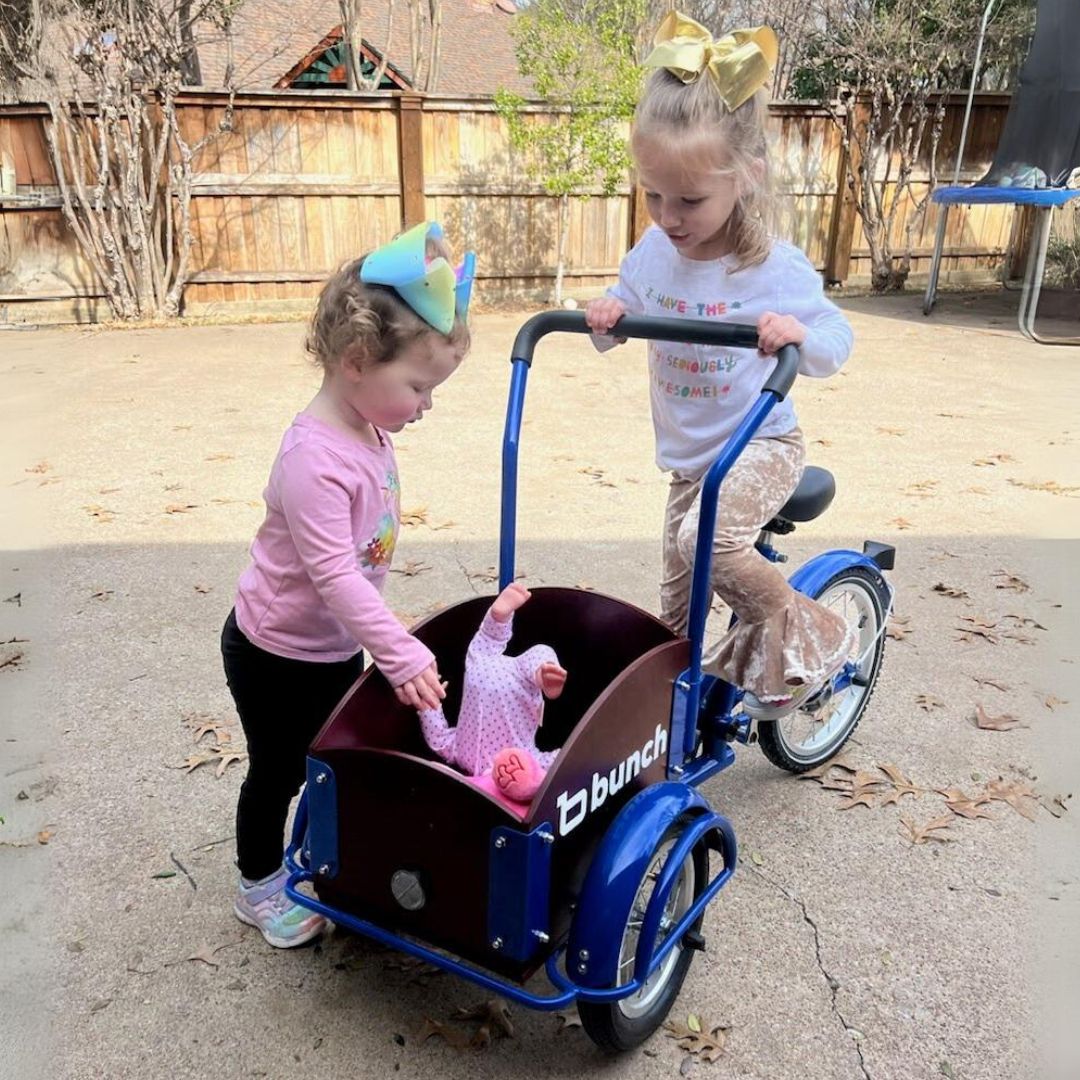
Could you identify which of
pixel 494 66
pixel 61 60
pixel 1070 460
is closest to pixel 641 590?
pixel 1070 460

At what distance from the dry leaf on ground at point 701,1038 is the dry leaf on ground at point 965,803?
1046 mm

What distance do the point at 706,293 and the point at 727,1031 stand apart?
60.4 inches

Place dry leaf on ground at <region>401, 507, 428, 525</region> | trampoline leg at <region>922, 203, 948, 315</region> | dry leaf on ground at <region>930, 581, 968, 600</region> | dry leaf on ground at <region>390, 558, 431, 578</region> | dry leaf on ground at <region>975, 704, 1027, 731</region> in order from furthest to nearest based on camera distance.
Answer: trampoline leg at <region>922, 203, 948, 315</region>
dry leaf on ground at <region>401, 507, 428, 525</region>
dry leaf on ground at <region>390, 558, 431, 578</region>
dry leaf on ground at <region>930, 581, 968, 600</region>
dry leaf on ground at <region>975, 704, 1027, 731</region>

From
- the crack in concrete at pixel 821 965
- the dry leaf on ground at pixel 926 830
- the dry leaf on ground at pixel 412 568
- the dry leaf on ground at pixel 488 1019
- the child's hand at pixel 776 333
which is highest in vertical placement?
the child's hand at pixel 776 333

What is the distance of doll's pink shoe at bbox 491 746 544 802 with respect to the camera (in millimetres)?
1886

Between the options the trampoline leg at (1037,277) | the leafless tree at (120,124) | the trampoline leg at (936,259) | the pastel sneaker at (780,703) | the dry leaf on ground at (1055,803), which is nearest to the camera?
the pastel sneaker at (780,703)

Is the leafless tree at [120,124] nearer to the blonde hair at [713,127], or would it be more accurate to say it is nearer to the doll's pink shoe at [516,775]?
the blonde hair at [713,127]

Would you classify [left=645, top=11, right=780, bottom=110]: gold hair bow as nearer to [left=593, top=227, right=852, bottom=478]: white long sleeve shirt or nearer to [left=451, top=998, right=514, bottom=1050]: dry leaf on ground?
[left=593, top=227, right=852, bottom=478]: white long sleeve shirt

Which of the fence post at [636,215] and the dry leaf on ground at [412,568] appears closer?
the dry leaf on ground at [412,568]

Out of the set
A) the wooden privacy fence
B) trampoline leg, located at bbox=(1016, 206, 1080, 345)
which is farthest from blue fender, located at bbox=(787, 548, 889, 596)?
trampoline leg, located at bbox=(1016, 206, 1080, 345)

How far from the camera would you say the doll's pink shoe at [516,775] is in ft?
6.19

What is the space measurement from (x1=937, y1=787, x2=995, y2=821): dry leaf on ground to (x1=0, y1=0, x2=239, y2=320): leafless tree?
8485 mm

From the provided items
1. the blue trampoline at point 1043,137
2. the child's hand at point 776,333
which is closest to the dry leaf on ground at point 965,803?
the child's hand at point 776,333

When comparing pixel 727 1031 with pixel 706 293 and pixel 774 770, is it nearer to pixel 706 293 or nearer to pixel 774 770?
pixel 774 770
